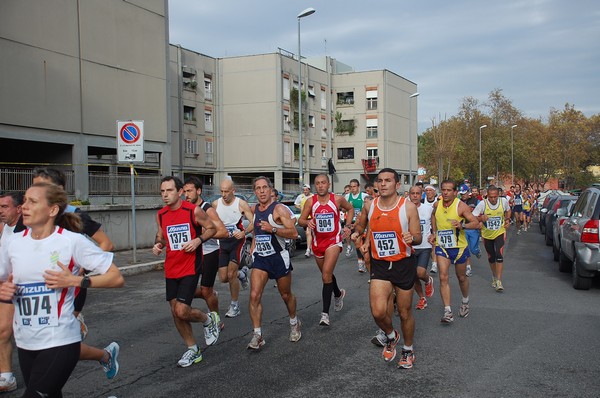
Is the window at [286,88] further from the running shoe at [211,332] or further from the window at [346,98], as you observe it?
the running shoe at [211,332]

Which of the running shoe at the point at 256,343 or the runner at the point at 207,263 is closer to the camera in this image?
the running shoe at the point at 256,343

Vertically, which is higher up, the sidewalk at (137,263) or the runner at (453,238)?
the runner at (453,238)

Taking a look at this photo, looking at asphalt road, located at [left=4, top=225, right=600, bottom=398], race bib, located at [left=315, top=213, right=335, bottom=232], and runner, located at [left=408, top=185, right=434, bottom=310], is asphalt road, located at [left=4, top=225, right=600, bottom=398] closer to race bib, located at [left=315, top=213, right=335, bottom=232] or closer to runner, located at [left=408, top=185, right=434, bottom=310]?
runner, located at [left=408, top=185, right=434, bottom=310]

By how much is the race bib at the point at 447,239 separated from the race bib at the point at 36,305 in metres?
5.85

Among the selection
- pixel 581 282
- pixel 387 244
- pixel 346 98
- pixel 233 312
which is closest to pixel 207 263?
pixel 233 312

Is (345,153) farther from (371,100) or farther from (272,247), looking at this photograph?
(272,247)

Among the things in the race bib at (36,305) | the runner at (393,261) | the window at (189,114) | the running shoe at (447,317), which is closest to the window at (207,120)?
the window at (189,114)

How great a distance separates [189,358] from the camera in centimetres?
575

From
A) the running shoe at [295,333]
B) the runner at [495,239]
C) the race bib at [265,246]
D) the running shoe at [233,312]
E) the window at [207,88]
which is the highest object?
the window at [207,88]

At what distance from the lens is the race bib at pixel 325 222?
25.7 ft

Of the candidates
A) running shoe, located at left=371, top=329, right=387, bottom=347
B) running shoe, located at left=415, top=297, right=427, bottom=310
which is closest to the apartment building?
running shoe, located at left=415, top=297, right=427, bottom=310

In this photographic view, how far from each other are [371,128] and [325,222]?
158 feet

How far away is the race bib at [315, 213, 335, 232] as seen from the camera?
308 inches

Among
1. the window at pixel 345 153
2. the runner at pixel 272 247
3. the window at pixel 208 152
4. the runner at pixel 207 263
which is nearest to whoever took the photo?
the runner at pixel 272 247
